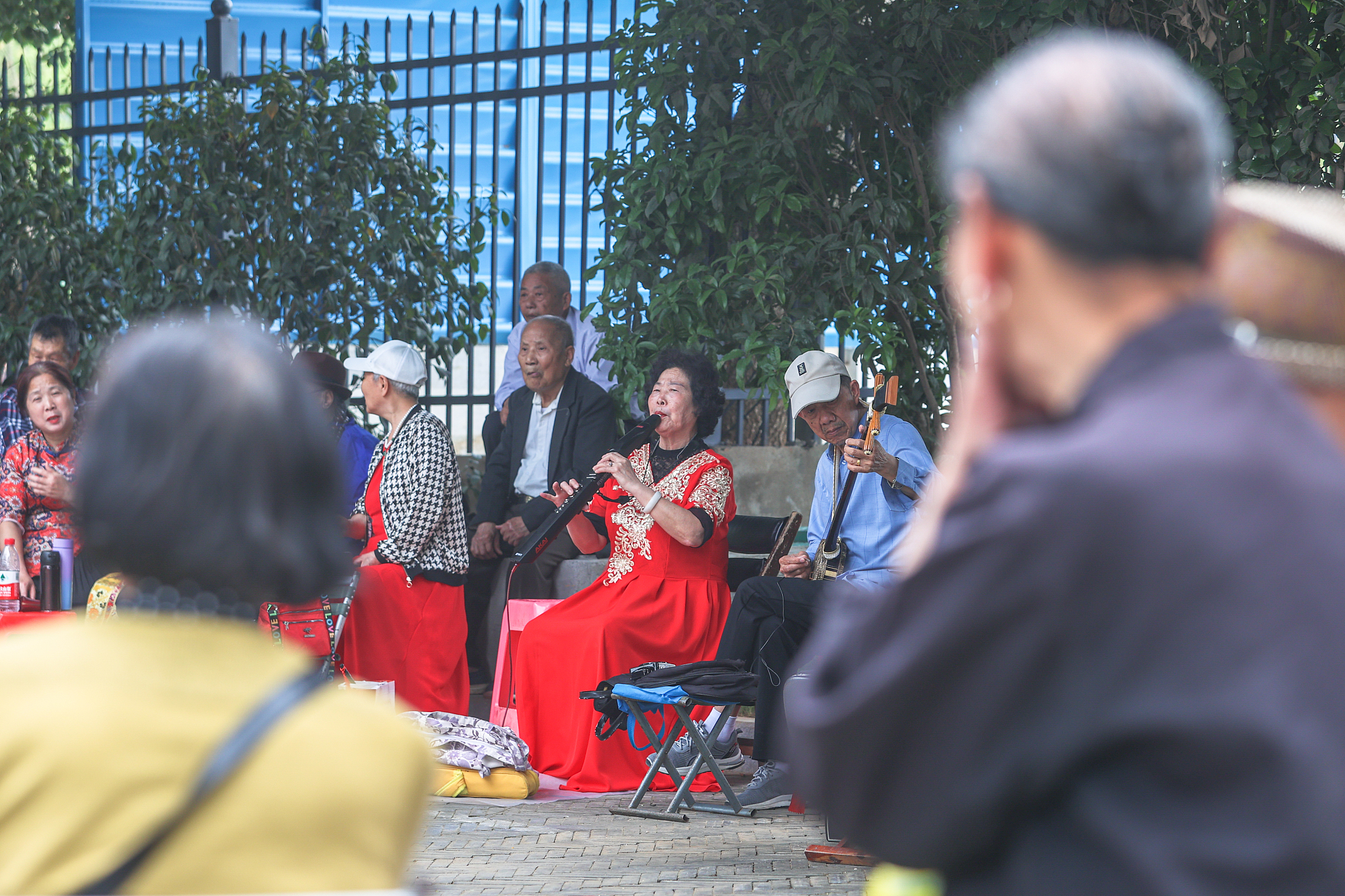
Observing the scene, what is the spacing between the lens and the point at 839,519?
18.3ft

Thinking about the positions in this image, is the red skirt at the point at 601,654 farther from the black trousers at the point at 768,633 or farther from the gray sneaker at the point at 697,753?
the black trousers at the point at 768,633

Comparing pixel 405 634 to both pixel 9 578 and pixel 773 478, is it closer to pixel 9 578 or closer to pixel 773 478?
pixel 9 578

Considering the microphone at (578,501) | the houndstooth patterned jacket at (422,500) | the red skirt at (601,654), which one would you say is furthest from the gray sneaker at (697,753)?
the houndstooth patterned jacket at (422,500)

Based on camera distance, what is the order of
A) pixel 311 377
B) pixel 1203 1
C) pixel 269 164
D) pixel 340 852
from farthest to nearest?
pixel 269 164
pixel 311 377
pixel 1203 1
pixel 340 852

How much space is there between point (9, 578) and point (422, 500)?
184 centimetres

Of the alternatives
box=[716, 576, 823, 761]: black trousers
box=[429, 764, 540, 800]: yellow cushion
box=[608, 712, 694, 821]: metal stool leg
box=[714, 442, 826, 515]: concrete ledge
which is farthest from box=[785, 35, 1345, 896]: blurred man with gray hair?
box=[714, 442, 826, 515]: concrete ledge

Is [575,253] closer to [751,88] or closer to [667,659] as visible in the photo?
[751,88]

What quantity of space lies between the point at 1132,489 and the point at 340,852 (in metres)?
0.74

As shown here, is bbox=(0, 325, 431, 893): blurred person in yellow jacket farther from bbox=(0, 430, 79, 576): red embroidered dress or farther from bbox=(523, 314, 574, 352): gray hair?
bbox=(523, 314, 574, 352): gray hair

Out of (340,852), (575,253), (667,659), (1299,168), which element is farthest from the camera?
(575,253)

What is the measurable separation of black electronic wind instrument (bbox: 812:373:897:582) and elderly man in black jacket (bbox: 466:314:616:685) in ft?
6.14

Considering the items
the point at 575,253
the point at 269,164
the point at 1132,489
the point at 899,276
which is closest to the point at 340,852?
the point at 1132,489

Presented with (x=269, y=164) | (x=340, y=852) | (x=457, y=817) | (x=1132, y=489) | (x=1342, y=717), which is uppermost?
(x=269, y=164)

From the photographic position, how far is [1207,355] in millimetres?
1064
